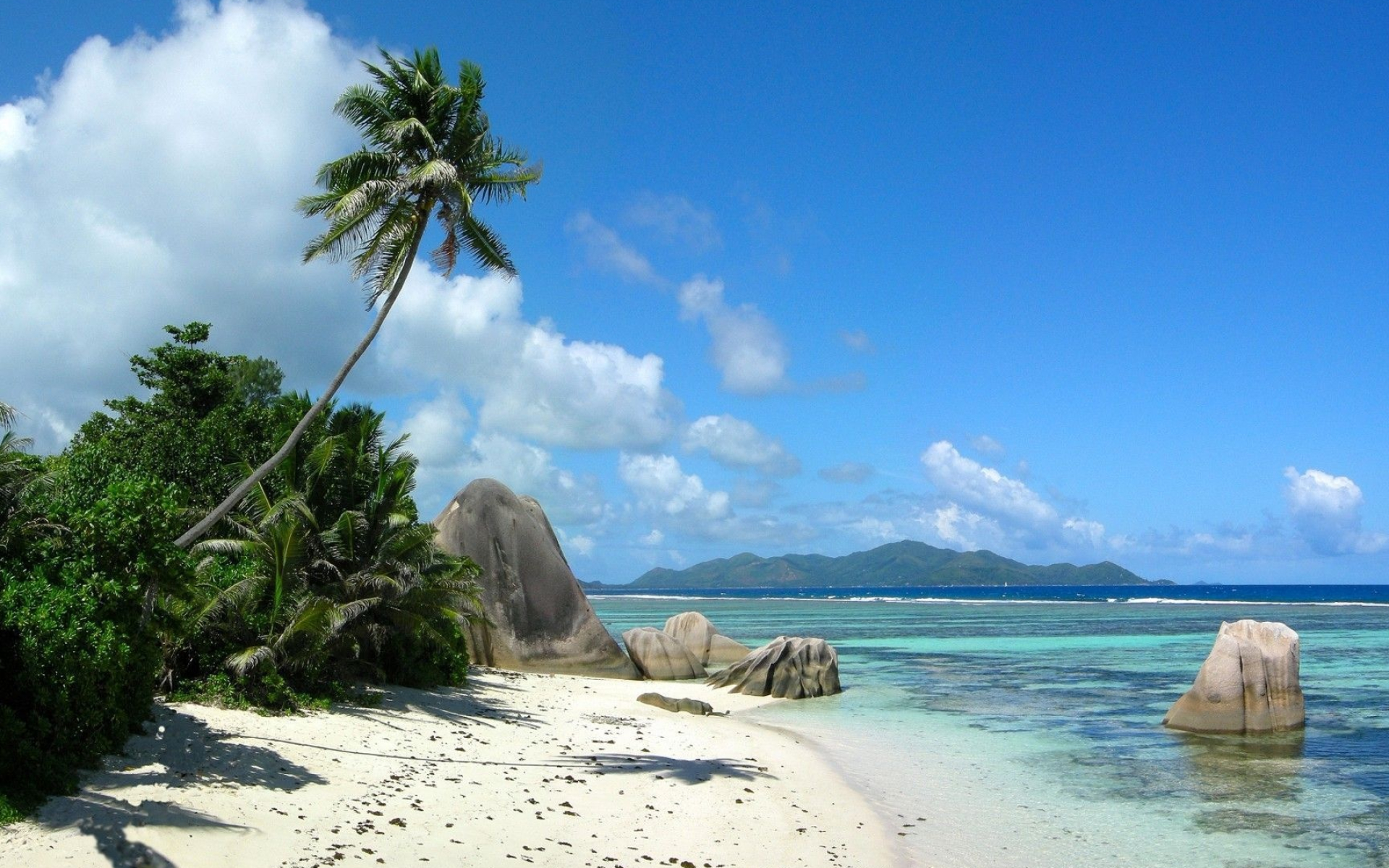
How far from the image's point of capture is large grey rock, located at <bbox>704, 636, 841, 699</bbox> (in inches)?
906

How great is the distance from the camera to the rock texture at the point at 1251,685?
17391 mm

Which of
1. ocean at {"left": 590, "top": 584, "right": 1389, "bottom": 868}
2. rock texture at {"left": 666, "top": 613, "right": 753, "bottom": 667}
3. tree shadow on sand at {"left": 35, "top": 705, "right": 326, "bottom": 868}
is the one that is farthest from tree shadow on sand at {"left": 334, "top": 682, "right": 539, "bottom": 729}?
rock texture at {"left": 666, "top": 613, "right": 753, "bottom": 667}

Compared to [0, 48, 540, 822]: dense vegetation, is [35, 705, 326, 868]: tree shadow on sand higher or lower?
lower

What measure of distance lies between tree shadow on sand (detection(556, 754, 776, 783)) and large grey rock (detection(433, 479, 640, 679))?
10.4 meters

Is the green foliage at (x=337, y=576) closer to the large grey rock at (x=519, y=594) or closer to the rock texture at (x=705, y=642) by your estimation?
the large grey rock at (x=519, y=594)

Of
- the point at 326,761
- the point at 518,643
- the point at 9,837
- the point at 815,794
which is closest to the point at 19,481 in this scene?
the point at 9,837

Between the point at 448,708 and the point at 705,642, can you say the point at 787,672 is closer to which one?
the point at 705,642

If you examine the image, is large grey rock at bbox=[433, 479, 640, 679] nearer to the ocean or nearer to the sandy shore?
the ocean

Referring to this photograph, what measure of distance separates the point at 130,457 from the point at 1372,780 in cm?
2080

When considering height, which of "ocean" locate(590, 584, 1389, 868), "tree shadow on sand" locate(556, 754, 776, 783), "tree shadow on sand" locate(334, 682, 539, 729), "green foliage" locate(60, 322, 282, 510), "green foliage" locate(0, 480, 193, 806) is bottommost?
"ocean" locate(590, 584, 1389, 868)

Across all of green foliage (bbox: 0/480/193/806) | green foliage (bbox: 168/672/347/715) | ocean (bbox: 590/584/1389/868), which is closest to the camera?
green foliage (bbox: 0/480/193/806)

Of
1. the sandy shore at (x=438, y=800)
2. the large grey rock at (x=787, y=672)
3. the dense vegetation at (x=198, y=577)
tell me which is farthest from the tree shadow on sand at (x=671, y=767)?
the large grey rock at (x=787, y=672)

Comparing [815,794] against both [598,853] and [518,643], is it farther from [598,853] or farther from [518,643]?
[518,643]

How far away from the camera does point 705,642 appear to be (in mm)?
29641
